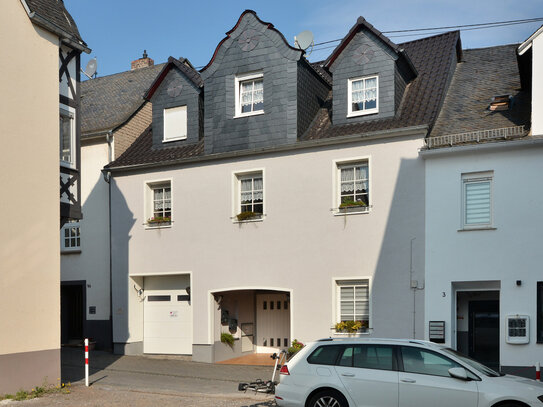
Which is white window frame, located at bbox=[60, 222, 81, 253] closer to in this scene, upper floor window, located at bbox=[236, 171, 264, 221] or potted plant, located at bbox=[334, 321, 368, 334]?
upper floor window, located at bbox=[236, 171, 264, 221]

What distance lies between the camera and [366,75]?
774 inches

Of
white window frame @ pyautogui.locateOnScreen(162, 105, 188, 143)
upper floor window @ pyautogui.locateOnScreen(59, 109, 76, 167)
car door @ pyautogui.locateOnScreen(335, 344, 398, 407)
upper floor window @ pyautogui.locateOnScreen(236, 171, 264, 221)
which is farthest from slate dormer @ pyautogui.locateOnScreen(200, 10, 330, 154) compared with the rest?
car door @ pyautogui.locateOnScreen(335, 344, 398, 407)

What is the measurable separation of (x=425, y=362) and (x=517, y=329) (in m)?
6.00

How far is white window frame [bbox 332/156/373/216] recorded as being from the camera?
18.8m

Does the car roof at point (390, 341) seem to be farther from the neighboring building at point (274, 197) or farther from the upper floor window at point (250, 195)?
the upper floor window at point (250, 195)

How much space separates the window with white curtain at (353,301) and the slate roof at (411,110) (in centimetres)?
406

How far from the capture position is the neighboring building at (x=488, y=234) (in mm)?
16562

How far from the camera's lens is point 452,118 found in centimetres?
1906

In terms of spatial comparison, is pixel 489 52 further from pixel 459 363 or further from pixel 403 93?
pixel 459 363

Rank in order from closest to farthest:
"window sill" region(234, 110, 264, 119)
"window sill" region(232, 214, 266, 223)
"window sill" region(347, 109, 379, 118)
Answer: "window sill" region(347, 109, 379, 118) → "window sill" region(232, 214, 266, 223) → "window sill" region(234, 110, 264, 119)

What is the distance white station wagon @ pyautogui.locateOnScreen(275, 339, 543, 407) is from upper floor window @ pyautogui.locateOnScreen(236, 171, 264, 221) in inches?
335

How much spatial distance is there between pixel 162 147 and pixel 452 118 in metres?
9.29

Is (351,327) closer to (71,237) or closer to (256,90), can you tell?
(256,90)

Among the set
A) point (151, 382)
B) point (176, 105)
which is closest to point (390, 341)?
point (151, 382)
